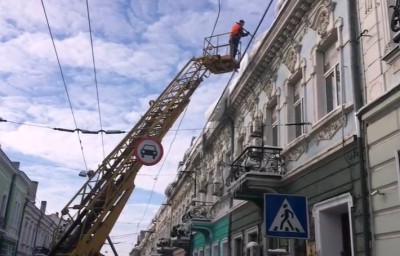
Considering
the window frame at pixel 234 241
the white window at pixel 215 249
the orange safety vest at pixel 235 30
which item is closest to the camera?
the window frame at pixel 234 241

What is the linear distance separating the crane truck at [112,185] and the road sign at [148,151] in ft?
0.47

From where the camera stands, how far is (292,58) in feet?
42.4

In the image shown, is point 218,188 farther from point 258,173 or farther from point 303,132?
point 303,132

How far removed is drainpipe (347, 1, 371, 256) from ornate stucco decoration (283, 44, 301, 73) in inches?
111

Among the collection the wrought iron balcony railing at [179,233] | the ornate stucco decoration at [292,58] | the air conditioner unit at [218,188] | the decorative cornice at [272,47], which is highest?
the decorative cornice at [272,47]

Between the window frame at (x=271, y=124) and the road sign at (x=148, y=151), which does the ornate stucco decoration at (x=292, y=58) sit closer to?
the window frame at (x=271, y=124)

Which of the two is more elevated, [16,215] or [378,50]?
[16,215]

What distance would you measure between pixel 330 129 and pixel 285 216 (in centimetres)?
335

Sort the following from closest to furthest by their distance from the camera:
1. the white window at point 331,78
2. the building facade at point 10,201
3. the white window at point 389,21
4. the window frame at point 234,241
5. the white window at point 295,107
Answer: the white window at point 389,21, the white window at point 331,78, the white window at point 295,107, the window frame at point 234,241, the building facade at point 10,201

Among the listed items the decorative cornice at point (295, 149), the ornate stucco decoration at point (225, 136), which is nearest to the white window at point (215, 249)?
the ornate stucco decoration at point (225, 136)

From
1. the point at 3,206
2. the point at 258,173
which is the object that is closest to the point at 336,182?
the point at 258,173

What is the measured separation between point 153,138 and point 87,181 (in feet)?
8.58

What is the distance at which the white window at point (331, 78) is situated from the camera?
10.3 metres

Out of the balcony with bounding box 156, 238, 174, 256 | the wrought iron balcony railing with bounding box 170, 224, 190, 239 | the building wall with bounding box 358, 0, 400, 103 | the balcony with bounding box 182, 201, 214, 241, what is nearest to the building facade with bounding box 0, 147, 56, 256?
the balcony with bounding box 156, 238, 174, 256
